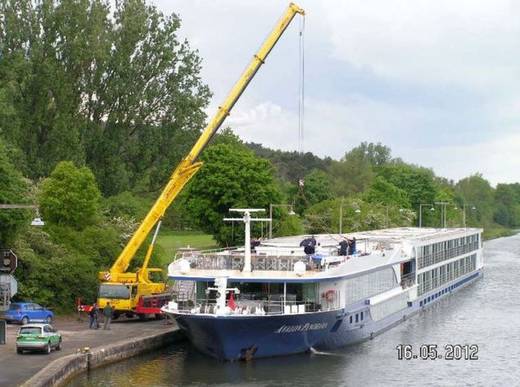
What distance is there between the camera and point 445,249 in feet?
272

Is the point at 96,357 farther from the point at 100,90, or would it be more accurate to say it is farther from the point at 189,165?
the point at 100,90

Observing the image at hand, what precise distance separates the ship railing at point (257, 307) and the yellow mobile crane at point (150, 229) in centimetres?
713

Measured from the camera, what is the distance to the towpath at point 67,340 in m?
35.6

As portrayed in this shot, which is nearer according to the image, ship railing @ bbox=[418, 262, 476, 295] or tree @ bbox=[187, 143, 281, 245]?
ship railing @ bbox=[418, 262, 476, 295]

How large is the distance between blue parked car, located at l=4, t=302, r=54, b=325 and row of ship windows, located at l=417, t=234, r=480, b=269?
1251 inches

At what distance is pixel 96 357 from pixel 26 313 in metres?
8.92

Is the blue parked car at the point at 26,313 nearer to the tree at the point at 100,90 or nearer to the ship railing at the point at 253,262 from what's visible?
the ship railing at the point at 253,262

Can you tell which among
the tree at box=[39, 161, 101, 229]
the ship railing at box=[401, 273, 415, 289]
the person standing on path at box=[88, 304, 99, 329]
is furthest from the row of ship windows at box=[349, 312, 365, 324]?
the tree at box=[39, 161, 101, 229]

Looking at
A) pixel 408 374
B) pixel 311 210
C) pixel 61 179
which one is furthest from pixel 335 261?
pixel 311 210

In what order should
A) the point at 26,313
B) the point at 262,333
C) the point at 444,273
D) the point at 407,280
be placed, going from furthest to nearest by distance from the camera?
the point at 444,273 < the point at 407,280 < the point at 26,313 < the point at 262,333

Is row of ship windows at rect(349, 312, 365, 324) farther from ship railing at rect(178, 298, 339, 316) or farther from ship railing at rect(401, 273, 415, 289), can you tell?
ship railing at rect(401, 273, 415, 289)

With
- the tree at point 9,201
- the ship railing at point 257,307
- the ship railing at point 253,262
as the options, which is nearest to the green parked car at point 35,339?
the ship railing at point 257,307

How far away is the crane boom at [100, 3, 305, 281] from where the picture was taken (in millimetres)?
54719

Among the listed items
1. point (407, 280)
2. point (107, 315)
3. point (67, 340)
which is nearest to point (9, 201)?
point (107, 315)
